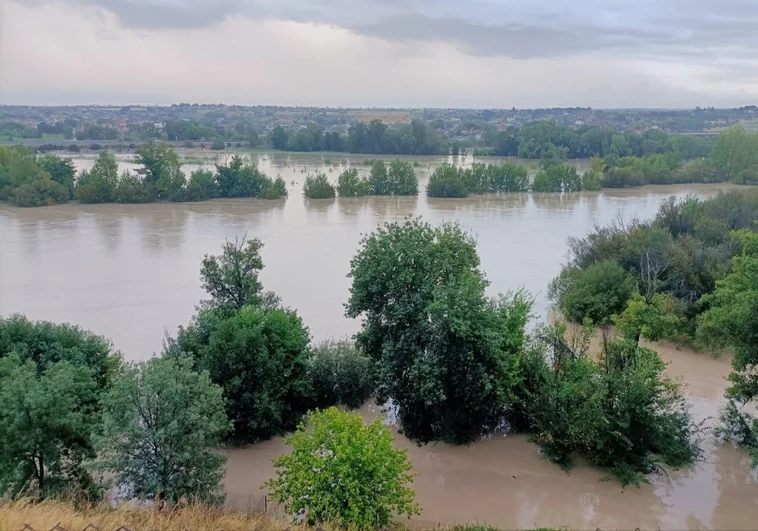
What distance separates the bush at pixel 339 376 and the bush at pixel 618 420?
130 inches

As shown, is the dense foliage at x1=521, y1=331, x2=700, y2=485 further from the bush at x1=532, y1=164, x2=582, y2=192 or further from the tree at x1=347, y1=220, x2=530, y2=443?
the bush at x1=532, y1=164, x2=582, y2=192

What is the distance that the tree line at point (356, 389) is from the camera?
25.6ft

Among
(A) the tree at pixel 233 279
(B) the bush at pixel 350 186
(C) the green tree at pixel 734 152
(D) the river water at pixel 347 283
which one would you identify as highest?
(C) the green tree at pixel 734 152

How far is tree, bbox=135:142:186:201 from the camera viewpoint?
34.4m

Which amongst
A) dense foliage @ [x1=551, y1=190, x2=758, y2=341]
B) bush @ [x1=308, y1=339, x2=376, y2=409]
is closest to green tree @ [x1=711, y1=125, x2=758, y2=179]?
A: dense foliage @ [x1=551, y1=190, x2=758, y2=341]

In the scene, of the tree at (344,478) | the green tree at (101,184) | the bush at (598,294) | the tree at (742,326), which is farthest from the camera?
the green tree at (101,184)

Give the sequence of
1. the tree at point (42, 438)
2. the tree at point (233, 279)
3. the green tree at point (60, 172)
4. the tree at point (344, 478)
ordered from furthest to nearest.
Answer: the green tree at point (60, 172) < the tree at point (233, 279) < the tree at point (42, 438) < the tree at point (344, 478)

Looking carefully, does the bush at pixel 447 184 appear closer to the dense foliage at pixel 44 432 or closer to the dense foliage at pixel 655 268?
the dense foliage at pixel 655 268

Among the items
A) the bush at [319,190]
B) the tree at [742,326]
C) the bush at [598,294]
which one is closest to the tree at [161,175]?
the bush at [319,190]

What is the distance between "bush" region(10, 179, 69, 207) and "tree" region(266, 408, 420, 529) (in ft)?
95.3

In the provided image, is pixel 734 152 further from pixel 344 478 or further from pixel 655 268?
pixel 344 478

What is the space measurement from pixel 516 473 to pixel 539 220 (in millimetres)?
22305

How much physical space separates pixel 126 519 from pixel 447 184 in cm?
3145

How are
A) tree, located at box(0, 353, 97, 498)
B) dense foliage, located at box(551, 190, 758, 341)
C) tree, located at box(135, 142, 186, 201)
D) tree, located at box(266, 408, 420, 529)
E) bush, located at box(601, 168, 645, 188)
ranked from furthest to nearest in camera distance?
bush, located at box(601, 168, 645, 188), tree, located at box(135, 142, 186, 201), dense foliage, located at box(551, 190, 758, 341), tree, located at box(0, 353, 97, 498), tree, located at box(266, 408, 420, 529)
